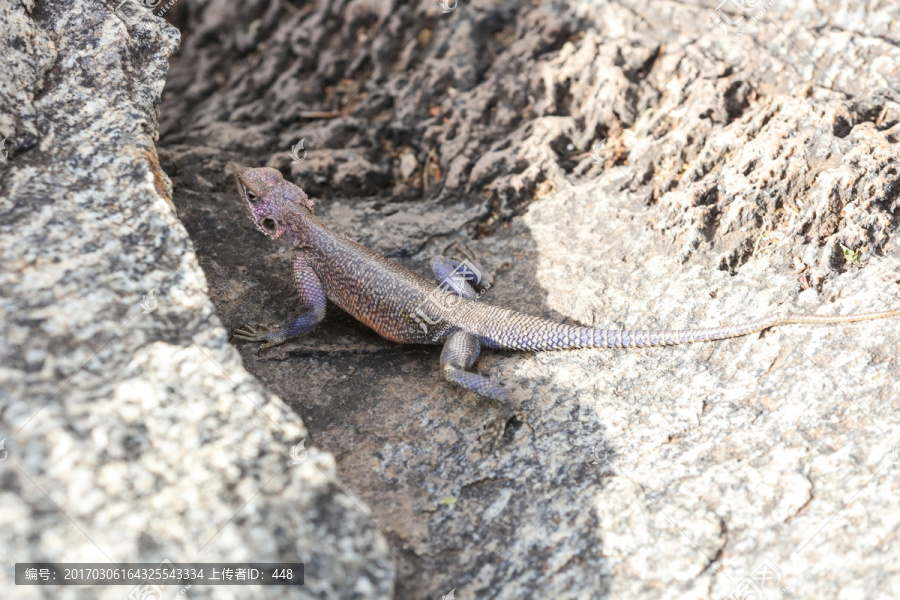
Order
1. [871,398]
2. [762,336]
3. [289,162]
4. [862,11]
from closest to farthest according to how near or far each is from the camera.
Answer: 1. [871,398]
2. [762,336]
3. [862,11]
4. [289,162]

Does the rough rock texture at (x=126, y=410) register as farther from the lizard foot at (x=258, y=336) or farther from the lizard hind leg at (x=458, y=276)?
the lizard hind leg at (x=458, y=276)

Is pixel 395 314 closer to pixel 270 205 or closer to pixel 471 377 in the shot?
pixel 471 377

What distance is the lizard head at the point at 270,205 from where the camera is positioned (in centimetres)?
465

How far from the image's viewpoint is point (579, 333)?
4035 mm

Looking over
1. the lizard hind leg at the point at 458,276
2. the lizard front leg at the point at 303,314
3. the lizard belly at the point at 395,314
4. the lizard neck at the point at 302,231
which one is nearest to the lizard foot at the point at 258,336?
the lizard front leg at the point at 303,314

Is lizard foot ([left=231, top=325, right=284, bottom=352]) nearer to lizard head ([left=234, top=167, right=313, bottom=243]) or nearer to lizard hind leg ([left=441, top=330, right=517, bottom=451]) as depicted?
lizard head ([left=234, top=167, right=313, bottom=243])

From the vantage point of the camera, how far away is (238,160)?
570 cm

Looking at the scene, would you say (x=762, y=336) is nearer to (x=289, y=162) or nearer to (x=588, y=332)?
(x=588, y=332)

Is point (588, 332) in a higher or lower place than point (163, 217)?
lower

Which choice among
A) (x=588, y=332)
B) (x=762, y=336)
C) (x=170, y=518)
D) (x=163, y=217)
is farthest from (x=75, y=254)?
(x=762, y=336)

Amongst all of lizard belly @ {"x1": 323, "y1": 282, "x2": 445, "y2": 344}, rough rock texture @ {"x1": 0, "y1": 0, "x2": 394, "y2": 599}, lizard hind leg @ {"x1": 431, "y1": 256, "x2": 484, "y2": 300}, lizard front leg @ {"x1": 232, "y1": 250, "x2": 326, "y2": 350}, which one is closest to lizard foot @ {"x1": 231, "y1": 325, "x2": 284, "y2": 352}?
lizard front leg @ {"x1": 232, "y1": 250, "x2": 326, "y2": 350}

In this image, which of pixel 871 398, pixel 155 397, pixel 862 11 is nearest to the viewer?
pixel 155 397

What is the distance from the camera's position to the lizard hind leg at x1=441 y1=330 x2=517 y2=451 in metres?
3.59

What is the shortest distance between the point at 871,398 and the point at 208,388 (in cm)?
301
